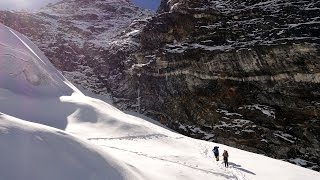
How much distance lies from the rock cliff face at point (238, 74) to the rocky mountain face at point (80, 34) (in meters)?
15.3

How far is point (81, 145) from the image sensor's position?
20.4m

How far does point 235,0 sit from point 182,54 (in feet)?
41.7

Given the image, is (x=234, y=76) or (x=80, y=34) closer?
(x=234, y=76)

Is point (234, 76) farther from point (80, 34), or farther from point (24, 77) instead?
point (80, 34)

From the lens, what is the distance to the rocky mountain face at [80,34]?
281 feet

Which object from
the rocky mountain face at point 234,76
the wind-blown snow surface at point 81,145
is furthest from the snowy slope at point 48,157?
the rocky mountain face at point 234,76

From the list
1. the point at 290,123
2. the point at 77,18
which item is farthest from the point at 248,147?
the point at 77,18

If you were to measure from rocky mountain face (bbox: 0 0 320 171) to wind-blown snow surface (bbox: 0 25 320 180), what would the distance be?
44.0 ft

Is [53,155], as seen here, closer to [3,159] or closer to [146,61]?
[3,159]

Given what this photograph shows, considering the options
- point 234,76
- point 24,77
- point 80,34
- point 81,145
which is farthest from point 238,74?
point 80,34

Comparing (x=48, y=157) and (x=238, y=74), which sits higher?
(x=238, y=74)

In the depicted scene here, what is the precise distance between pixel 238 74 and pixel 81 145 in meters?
40.0

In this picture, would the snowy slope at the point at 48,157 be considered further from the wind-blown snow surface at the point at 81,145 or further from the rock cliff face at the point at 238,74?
the rock cliff face at the point at 238,74

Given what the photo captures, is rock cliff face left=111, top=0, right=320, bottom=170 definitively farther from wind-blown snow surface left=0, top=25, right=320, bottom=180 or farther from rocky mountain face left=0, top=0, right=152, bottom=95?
rocky mountain face left=0, top=0, right=152, bottom=95
